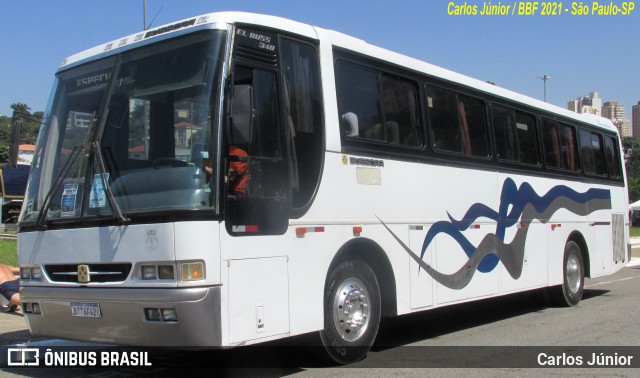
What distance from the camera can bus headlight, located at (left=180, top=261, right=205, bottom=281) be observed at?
5.48 meters

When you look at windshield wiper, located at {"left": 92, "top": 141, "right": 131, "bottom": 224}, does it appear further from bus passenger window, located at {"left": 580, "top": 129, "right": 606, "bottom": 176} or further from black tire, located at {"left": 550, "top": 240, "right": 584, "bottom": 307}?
bus passenger window, located at {"left": 580, "top": 129, "right": 606, "bottom": 176}

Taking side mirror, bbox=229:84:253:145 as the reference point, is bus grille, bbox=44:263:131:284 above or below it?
below

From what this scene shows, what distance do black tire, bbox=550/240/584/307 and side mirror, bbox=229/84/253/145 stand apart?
803 centimetres

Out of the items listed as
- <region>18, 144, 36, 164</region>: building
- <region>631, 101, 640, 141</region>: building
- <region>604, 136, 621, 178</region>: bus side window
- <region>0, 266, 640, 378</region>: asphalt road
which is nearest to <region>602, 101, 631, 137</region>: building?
<region>631, 101, 640, 141</region>: building

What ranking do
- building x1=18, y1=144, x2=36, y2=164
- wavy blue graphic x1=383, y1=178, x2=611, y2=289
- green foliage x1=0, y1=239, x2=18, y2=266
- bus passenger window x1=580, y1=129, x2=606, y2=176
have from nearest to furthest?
1. building x1=18, y1=144, x2=36, y2=164
2. wavy blue graphic x1=383, y1=178, x2=611, y2=289
3. bus passenger window x1=580, y1=129, x2=606, y2=176
4. green foliage x1=0, y1=239, x2=18, y2=266

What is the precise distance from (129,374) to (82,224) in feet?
5.57

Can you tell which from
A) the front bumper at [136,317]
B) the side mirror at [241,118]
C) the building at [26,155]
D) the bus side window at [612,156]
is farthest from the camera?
the bus side window at [612,156]

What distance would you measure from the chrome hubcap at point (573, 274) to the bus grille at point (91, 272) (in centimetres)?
876

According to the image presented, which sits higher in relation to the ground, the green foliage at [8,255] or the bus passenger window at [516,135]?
the bus passenger window at [516,135]

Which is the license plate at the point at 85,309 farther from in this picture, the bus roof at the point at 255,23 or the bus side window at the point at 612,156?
the bus side window at the point at 612,156

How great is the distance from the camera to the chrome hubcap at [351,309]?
22.9 ft

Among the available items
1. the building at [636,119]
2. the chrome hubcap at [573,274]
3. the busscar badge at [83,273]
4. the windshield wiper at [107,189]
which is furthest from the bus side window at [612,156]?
the building at [636,119]

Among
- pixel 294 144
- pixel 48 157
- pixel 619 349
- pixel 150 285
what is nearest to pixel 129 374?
pixel 150 285

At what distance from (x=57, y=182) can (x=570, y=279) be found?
9.21m
